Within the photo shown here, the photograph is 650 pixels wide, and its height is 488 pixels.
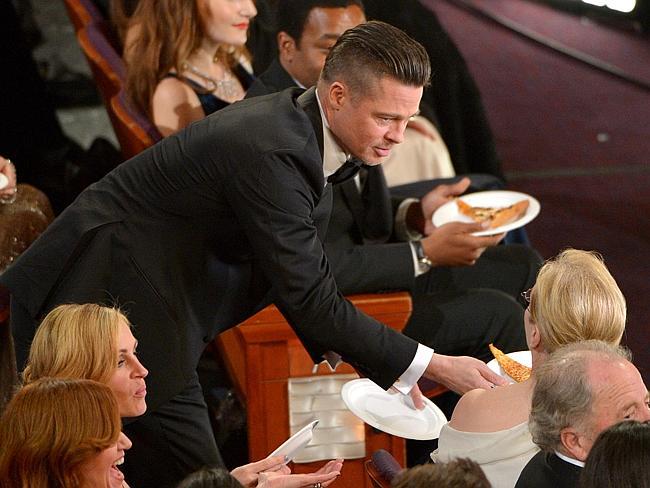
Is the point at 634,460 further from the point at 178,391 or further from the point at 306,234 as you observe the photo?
the point at 178,391

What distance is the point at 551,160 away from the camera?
241 inches

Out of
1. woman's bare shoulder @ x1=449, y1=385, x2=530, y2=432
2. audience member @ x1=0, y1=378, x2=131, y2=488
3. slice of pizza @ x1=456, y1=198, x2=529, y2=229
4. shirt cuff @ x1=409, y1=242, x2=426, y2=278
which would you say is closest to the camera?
audience member @ x1=0, y1=378, x2=131, y2=488

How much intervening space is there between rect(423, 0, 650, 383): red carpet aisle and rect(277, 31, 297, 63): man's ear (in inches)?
57.3

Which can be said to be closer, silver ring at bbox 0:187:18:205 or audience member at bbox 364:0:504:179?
silver ring at bbox 0:187:18:205

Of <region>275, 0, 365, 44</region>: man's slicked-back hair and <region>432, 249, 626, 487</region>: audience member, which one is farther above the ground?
<region>275, 0, 365, 44</region>: man's slicked-back hair

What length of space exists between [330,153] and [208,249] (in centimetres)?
33

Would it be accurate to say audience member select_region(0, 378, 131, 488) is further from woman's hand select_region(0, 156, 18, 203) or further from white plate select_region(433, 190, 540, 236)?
white plate select_region(433, 190, 540, 236)

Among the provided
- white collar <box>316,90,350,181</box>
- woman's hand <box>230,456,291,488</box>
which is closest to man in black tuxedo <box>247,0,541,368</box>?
white collar <box>316,90,350,181</box>

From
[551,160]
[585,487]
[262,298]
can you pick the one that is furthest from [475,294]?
[551,160]

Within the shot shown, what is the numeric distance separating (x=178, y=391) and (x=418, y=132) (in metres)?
1.88

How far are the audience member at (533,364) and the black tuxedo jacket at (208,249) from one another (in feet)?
0.74

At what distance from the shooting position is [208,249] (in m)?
2.53

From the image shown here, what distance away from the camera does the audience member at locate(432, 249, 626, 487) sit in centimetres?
224

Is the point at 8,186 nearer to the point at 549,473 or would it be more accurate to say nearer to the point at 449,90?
the point at 549,473
